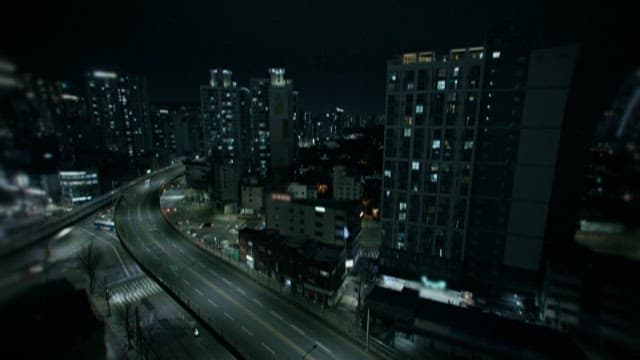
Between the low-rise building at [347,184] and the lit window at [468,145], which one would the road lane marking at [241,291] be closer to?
the lit window at [468,145]

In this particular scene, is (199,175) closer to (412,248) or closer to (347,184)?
(347,184)

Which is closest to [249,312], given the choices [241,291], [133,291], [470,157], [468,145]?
[241,291]

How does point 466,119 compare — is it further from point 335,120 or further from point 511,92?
point 335,120

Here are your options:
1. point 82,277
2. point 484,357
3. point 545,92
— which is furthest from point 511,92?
point 82,277

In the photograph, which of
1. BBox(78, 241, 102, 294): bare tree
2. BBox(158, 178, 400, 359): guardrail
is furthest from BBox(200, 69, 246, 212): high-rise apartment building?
BBox(158, 178, 400, 359): guardrail

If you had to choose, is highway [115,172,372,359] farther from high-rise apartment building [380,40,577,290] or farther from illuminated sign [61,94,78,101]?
illuminated sign [61,94,78,101]
